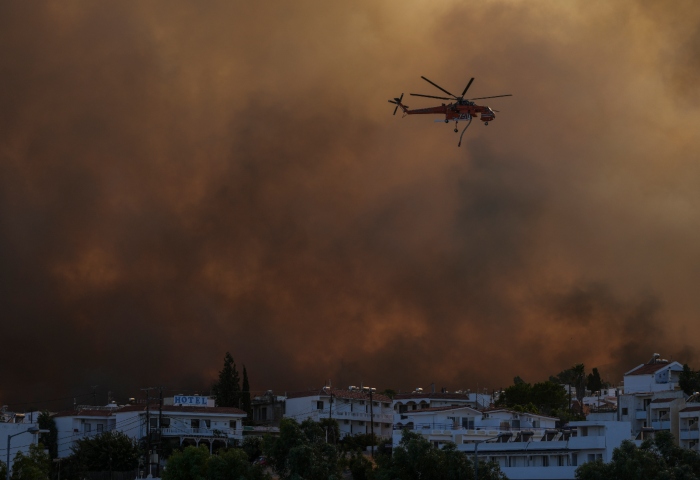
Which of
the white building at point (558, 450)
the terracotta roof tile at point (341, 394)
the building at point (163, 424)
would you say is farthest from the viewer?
the terracotta roof tile at point (341, 394)

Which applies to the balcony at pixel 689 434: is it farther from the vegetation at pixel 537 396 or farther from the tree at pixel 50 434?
the tree at pixel 50 434

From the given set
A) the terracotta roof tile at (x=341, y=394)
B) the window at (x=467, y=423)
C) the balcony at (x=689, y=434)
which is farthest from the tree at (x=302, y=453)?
the terracotta roof tile at (x=341, y=394)

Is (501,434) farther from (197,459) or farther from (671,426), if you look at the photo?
(197,459)

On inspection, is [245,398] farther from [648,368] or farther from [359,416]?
[648,368]

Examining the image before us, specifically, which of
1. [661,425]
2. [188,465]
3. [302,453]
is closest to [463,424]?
[661,425]

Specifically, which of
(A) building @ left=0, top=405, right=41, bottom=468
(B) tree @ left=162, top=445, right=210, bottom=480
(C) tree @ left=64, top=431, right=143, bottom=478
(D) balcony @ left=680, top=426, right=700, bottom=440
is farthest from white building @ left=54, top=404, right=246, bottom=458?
(D) balcony @ left=680, top=426, right=700, bottom=440

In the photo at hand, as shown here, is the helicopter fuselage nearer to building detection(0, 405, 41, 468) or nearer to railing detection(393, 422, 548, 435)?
railing detection(393, 422, 548, 435)

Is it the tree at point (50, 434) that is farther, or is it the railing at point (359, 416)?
the railing at point (359, 416)
